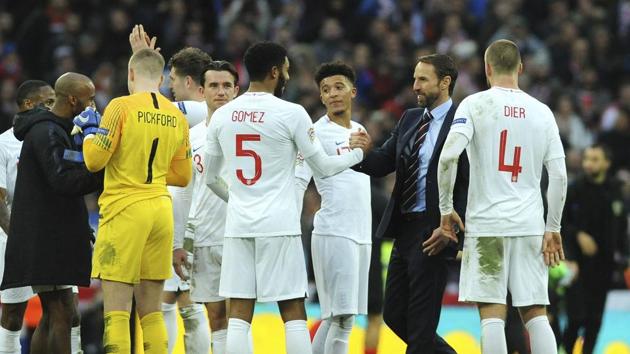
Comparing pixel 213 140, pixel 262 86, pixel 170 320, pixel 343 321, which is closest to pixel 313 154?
pixel 262 86

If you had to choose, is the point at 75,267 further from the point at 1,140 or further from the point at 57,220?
the point at 1,140

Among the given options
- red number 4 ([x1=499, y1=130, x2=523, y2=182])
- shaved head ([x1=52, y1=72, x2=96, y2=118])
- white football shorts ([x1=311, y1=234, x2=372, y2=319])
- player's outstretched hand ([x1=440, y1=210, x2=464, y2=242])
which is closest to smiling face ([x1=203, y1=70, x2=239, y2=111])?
shaved head ([x1=52, y1=72, x2=96, y2=118])

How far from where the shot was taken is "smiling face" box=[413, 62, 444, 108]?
1014 cm

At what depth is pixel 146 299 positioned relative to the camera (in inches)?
389

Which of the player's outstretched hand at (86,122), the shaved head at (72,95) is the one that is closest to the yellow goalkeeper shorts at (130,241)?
the player's outstretched hand at (86,122)

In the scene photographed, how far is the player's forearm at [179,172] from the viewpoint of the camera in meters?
10.0

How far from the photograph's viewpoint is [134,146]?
31.6ft

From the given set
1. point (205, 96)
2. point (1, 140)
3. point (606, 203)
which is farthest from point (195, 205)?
point (606, 203)

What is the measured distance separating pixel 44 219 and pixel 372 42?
12.5 metres

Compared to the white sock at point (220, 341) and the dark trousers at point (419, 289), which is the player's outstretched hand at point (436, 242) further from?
the white sock at point (220, 341)

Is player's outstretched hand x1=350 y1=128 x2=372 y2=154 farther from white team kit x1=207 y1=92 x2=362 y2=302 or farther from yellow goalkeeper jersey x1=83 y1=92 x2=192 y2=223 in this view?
yellow goalkeeper jersey x1=83 y1=92 x2=192 y2=223

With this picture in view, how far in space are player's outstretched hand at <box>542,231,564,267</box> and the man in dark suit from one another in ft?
2.36

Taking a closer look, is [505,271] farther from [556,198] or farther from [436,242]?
[556,198]

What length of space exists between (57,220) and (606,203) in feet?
20.8
